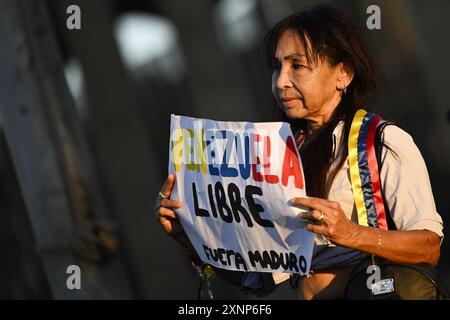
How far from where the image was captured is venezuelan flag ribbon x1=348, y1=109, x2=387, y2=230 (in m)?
3.37

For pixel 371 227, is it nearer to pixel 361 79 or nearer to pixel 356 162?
pixel 356 162

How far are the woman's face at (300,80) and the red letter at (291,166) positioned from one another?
228mm

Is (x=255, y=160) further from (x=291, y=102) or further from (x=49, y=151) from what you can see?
(x=49, y=151)

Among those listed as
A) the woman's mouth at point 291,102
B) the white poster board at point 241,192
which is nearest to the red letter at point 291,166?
the white poster board at point 241,192

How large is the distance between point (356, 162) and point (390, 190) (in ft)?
0.45

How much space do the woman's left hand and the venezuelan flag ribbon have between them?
0.17 m

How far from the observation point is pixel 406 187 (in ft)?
11.0

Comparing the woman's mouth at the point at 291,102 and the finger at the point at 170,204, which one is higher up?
the woman's mouth at the point at 291,102

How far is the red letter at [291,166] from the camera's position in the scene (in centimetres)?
334

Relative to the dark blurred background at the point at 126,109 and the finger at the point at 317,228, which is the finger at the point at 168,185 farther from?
the dark blurred background at the point at 126,109

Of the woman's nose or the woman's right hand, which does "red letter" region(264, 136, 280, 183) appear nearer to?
the woman's nose

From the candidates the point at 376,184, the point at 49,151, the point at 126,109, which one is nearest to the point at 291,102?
the point at 376,184

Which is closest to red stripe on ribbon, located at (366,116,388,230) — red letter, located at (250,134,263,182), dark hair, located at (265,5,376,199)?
dark hair, located at (265,5,376,199)
